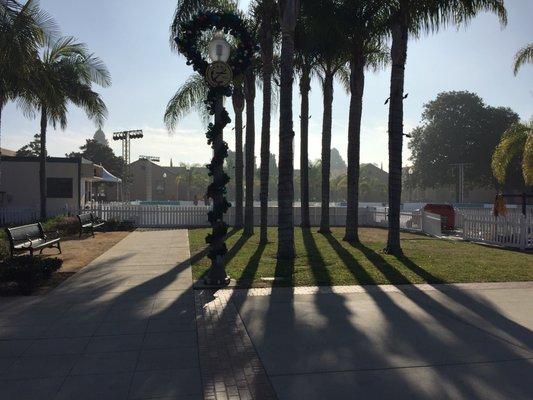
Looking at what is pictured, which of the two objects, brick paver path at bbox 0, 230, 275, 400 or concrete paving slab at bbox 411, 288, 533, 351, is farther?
concrete paving slab at bbox 411, 288, 533, 351

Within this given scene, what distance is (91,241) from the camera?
1474 centimetres

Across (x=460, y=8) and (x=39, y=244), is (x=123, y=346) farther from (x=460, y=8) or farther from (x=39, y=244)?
(x=460, y=8)

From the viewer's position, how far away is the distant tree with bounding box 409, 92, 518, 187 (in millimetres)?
57062

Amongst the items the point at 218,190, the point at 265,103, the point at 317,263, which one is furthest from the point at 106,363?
the point at 265,103

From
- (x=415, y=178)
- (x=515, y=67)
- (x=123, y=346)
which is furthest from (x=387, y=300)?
(x=415, y=178)

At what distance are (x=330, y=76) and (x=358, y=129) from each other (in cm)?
416

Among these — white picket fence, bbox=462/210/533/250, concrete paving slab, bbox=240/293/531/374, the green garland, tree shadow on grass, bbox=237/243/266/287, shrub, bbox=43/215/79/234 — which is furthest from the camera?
Result: shrub, bbox=43/215/79/234

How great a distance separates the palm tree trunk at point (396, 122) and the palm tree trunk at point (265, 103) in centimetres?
404

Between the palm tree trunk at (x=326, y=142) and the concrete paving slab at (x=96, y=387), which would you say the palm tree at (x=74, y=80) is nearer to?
the palm tree trunk at (x=326, y=142)

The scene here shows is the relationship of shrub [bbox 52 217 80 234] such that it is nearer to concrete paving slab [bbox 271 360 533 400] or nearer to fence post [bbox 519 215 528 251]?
concrete paving slab [bbox 271 360 533 400]

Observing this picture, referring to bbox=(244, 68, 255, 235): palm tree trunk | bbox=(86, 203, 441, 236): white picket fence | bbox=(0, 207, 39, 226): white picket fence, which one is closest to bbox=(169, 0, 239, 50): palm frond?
bbox=(244, 68, 255, 235): palm tree trunk

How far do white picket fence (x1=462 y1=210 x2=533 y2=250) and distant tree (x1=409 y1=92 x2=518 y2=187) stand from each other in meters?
44.4

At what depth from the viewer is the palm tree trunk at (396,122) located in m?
11.7

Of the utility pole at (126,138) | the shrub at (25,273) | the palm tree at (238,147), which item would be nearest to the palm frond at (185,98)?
the palm tree at (238,147)
